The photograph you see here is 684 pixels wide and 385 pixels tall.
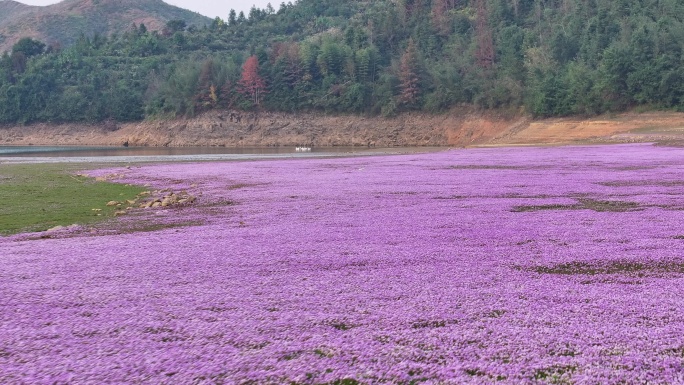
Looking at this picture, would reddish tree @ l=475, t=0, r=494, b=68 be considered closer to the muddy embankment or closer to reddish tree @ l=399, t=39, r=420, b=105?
reddish tree @ l=399, t=39, r=420, b=105

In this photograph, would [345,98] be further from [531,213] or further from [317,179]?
[531,213]

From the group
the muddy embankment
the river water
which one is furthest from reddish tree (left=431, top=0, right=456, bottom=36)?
the river water

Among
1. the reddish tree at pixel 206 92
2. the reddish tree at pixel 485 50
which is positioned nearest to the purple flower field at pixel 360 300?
the reddish tree at pixel 485 50

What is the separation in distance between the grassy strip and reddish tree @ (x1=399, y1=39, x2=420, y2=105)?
96744mm

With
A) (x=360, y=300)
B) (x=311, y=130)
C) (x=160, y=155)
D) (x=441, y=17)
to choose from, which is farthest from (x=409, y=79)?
(x=360, y=300)

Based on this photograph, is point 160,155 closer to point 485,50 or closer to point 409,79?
point 409,79

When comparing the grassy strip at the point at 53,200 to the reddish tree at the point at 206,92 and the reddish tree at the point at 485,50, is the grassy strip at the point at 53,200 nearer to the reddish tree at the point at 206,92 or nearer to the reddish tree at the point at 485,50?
the reddish tree at the point at 206,92

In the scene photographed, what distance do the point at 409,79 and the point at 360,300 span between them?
126 metres

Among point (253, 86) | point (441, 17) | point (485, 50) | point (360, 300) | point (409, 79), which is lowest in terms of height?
point (360, 300)

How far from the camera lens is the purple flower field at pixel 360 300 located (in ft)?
23.5

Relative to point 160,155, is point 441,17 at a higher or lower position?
higher

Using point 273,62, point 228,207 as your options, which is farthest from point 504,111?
point 228,207

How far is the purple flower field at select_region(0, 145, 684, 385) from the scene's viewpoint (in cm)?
716

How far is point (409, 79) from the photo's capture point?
13250 cm
